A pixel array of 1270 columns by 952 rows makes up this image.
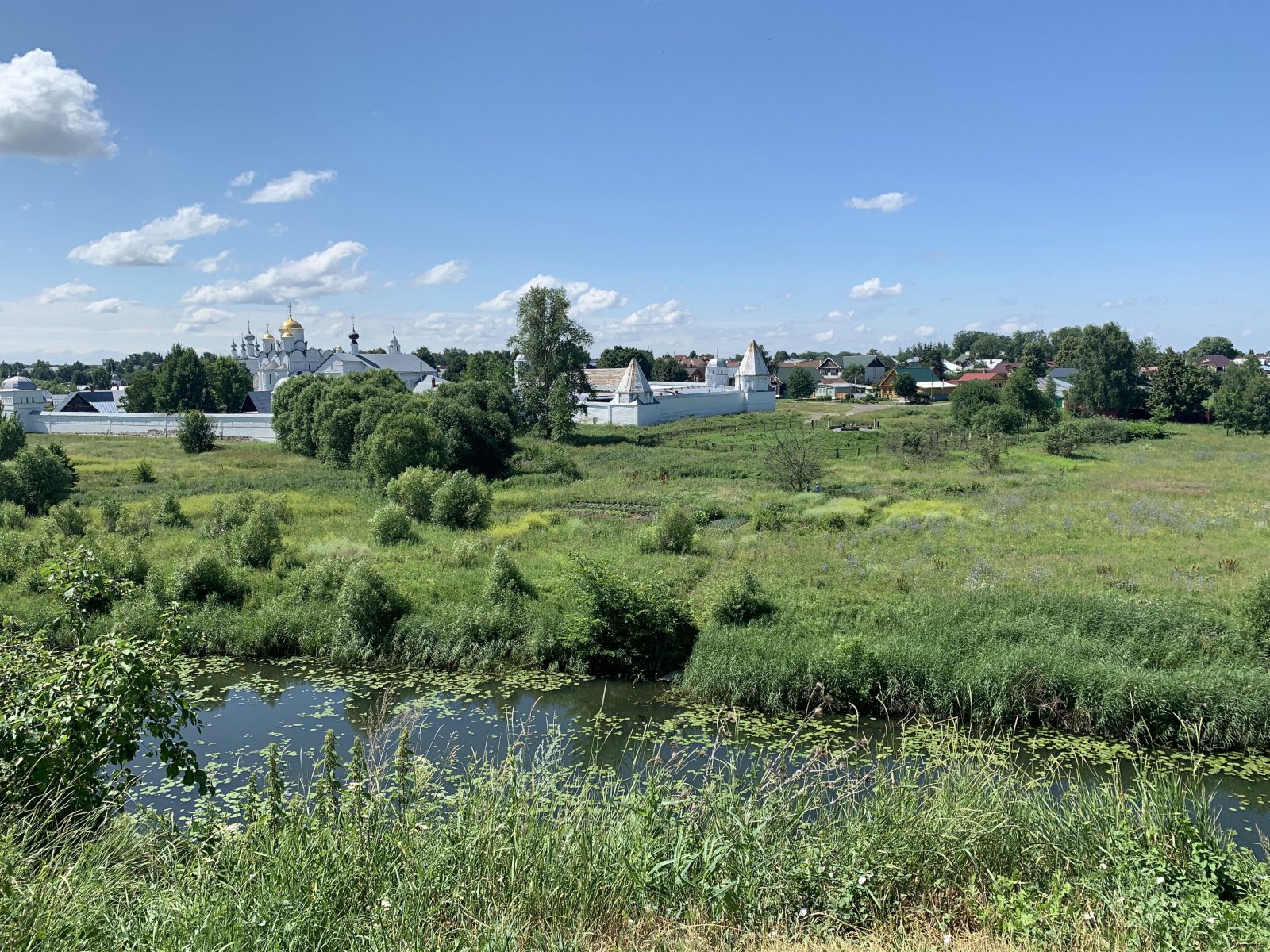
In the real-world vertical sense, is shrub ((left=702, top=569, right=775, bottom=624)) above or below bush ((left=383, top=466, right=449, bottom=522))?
below

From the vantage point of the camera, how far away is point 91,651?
6.20 metres

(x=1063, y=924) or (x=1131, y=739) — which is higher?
(x=1063, y=924)

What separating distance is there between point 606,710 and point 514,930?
27.6 feet

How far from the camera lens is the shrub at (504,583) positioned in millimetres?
15875

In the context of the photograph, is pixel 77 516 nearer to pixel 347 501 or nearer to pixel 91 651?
pixel 347 501

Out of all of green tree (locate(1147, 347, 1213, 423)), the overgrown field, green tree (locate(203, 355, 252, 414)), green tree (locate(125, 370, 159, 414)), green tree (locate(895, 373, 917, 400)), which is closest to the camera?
the overgrown field

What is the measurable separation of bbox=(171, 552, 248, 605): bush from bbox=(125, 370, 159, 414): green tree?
2274 inches

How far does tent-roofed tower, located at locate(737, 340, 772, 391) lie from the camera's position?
76750 millimetres

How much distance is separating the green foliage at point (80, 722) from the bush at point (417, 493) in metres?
17.4

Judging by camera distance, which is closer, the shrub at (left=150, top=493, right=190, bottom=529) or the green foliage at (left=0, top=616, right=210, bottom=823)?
the green foliage at (left=0, top=616, right=210, bottom=823)

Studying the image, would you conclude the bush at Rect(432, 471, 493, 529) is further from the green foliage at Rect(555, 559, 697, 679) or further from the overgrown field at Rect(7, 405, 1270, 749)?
the green foliage at Rect(555, 559, 697, 679)

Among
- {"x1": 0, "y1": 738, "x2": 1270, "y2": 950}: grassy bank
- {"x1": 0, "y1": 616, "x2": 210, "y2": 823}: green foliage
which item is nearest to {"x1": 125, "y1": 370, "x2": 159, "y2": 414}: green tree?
{"x1": 0, "y1": 616, "x2": 210, "y2": 823}: green foliage

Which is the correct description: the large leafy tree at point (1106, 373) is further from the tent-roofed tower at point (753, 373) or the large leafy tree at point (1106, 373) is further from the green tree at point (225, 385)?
the green tree at point (225, 385)

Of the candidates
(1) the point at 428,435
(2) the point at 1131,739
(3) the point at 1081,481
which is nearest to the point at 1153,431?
(3) the point at 1081,481
